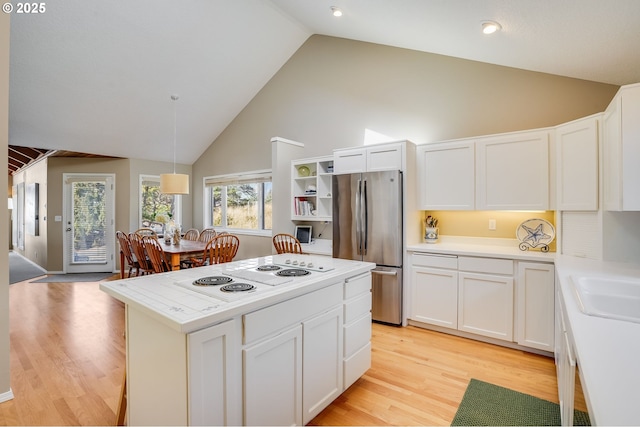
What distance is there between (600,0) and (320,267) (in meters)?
2.31

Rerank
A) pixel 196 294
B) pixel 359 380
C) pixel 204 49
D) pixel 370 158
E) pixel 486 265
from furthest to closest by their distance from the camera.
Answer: pixel 204 49
pixel 370 158
pixel 486 265
pixel 359 380
pixel 196 294

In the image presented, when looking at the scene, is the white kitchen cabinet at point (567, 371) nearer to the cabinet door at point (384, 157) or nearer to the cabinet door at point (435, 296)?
the cabinet door at point (435, 296)

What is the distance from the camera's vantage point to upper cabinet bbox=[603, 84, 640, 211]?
1906 millimetres

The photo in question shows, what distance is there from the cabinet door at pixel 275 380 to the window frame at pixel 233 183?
4.04 m

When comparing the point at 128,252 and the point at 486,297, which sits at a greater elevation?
the point at 128,252

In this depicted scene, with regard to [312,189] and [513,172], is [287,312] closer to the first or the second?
[513,172]

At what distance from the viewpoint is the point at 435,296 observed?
10.6 feet

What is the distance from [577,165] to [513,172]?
510 millimetres

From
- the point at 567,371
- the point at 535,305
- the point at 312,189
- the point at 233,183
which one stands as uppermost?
the point at 233,183

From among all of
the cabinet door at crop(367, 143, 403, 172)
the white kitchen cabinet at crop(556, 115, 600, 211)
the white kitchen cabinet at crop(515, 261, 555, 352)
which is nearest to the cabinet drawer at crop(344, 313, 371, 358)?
the white kitchen cabinet at crop(515, 261, 555, 352)

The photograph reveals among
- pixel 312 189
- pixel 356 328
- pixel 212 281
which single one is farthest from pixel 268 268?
pixel 312 189

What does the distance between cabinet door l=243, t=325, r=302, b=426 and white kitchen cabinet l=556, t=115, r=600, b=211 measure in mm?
2559

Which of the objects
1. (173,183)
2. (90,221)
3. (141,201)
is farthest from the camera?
(141,201)

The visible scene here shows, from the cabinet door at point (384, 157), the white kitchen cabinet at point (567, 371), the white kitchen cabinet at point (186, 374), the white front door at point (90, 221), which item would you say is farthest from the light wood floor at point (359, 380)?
the white front door at point (90, 221)
